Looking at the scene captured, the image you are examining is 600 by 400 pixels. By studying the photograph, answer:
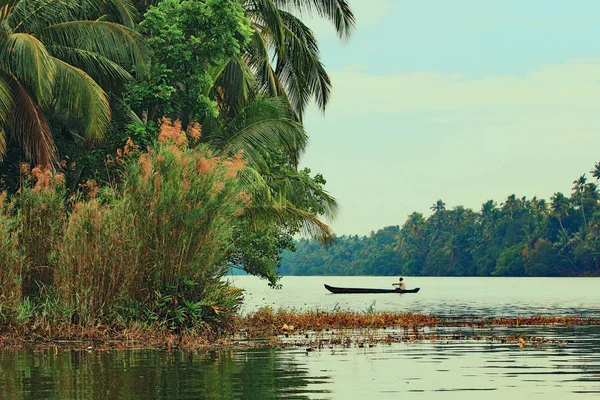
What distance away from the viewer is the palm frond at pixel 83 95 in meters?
23.5

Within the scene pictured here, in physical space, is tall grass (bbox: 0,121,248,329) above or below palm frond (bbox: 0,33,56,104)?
below

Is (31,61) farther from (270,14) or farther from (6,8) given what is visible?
(270,14)

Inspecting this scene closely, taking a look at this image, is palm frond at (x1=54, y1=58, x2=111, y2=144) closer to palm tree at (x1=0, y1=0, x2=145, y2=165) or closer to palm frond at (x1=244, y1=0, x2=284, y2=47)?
palm tree at (x1=0, y1=0, x2=145, y2=165)

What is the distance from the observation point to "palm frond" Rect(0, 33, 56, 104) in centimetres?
2205

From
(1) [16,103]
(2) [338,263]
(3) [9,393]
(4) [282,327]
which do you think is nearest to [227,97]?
(1) [16,103]

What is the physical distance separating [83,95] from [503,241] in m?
113

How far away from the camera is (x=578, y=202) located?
400 ft

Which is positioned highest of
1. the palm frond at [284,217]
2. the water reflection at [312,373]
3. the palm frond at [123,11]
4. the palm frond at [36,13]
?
the palm frond at [123,11]

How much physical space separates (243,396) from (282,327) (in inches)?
409

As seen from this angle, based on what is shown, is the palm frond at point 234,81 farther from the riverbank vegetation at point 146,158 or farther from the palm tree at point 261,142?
the palm tree at point 261,142

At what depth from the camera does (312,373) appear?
1352cm

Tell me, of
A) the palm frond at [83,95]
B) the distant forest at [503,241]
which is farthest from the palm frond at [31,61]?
the distant forest at [503,241]

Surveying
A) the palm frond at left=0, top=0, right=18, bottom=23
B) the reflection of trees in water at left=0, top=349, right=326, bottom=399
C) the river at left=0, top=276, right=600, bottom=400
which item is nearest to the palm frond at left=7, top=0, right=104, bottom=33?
the palm frond at left=0, top=0, right=18, bottom=23

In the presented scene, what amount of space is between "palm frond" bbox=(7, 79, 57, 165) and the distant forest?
328 ft
